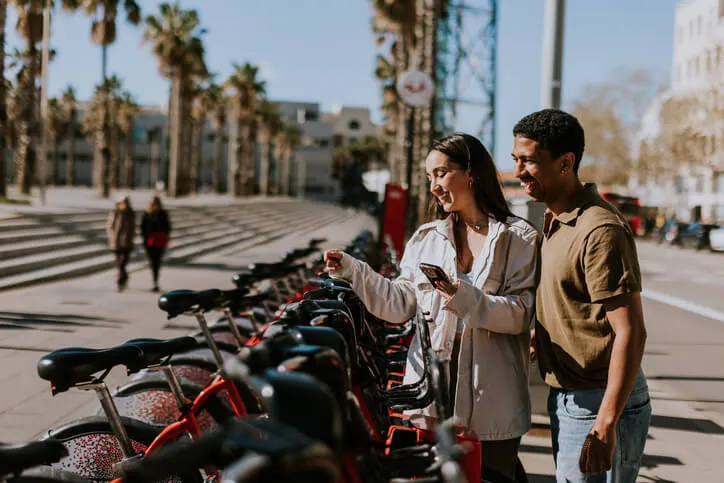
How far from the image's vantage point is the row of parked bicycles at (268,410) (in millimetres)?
1520

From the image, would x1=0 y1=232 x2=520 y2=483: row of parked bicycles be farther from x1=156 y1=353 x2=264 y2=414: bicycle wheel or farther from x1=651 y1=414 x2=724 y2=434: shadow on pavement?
x1=651 y1=414 x2=724 y2=434: shadow on pavement

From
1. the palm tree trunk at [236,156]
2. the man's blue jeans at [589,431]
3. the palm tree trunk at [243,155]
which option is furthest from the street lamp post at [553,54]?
the palm tree trunk at [243,155]

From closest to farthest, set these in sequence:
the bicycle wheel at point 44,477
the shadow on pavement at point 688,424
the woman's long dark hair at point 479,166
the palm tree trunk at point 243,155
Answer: the bicycle wheel at point 44,477
the woman's long dark hair at point 479,166
the shadow on pavement at point 688,424
the palm tree trunk at point 243,155

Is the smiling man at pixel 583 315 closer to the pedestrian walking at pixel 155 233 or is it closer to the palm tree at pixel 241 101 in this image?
the pedestrian walking at pixel 155 233

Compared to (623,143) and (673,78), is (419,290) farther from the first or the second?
(673,78)

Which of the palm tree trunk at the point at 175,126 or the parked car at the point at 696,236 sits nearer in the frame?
the parked car at the point at 696,236

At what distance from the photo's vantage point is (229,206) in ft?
149

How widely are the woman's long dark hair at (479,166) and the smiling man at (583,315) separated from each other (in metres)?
0.19

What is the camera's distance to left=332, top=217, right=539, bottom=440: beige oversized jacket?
2.83 meters

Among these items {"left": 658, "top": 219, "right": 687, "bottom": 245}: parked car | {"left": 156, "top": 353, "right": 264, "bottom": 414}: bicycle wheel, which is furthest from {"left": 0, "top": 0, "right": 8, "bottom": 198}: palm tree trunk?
{"left": 658, "top": 219, "right": 687, "bottom": 245}: parked car

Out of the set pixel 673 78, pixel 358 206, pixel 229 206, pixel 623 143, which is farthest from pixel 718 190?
pixel 229 206

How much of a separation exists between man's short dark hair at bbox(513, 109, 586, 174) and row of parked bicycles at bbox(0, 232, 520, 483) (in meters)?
0.71

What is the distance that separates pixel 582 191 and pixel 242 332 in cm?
382

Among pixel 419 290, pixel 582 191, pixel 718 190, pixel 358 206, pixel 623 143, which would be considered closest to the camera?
pixel 582 191
